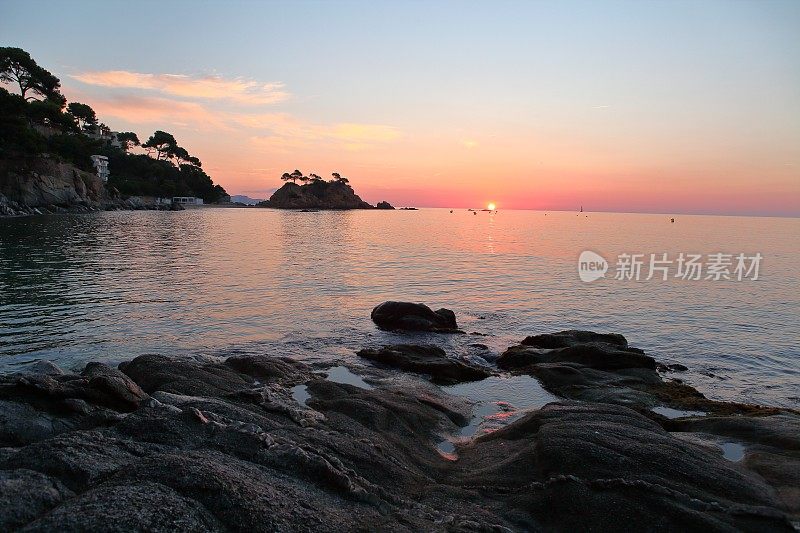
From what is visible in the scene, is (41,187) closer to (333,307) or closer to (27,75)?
(27,75)

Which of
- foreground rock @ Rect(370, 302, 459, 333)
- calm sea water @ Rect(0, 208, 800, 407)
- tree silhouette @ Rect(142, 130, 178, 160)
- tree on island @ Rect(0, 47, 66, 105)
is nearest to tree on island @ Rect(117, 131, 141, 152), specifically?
tree silhouette @ Rect(142, 130, 178, 160)

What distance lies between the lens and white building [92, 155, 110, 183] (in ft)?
459

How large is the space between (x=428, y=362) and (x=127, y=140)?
208 m

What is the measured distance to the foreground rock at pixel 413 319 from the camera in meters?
23.0

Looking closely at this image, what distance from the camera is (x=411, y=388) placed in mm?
14328

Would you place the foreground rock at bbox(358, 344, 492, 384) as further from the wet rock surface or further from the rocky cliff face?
the rocky cliff face

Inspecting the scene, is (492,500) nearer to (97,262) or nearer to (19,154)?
(97,262)

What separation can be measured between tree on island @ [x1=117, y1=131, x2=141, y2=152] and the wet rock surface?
207821mm

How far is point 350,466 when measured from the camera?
7641 mm

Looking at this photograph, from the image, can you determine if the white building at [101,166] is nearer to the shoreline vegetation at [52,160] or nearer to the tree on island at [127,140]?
the shoreline vegetation at [52,160]

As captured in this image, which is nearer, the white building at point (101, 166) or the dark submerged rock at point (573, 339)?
the dark submerged rock at point (573, 339)

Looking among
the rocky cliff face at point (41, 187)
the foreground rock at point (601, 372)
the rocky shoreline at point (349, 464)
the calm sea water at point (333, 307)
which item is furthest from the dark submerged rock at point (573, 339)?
the rocky cliff face at point (41, 187)

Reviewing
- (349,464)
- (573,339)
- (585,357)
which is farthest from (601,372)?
(349,464)

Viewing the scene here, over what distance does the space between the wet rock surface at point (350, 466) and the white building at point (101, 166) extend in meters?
154
